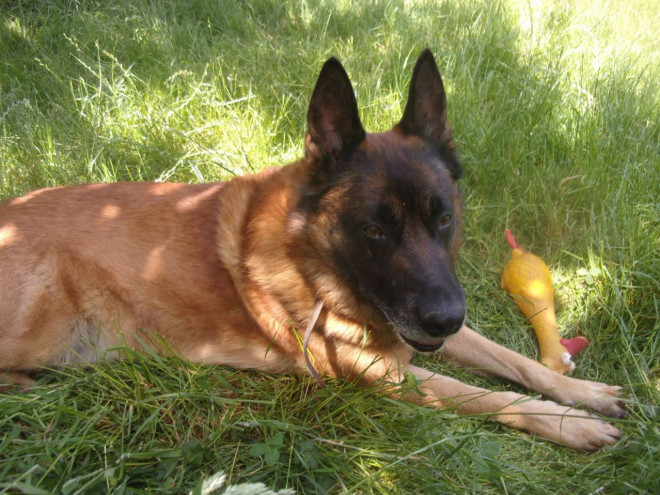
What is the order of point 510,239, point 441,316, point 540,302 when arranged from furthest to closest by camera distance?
point 510,239 < point 540,302 < point 441,316

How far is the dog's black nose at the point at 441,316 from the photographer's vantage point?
2.02m

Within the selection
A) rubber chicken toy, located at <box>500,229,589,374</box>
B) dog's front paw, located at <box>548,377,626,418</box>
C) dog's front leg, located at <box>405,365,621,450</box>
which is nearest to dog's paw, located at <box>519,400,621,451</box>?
dog's front leg, located at <box>405,365,621,450</box>

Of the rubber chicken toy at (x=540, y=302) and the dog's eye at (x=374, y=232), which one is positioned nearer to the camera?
the dog's eye at (x=374, y=232)

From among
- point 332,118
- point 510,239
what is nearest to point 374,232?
point 332,118

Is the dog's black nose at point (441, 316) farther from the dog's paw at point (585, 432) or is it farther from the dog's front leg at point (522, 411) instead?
the dog's paw at point (585, 432)

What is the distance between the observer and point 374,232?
7.22 feet

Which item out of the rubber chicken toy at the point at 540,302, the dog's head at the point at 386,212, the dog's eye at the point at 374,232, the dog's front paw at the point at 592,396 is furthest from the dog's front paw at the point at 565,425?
the dog's eye at the point at 374,232

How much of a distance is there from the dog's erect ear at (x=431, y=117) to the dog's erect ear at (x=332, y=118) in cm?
36

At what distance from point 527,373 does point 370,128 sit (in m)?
2.34

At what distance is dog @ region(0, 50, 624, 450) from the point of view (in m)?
2.21

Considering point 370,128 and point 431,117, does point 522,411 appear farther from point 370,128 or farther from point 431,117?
point 370,128

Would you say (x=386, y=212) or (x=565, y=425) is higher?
(x=386, y=212)

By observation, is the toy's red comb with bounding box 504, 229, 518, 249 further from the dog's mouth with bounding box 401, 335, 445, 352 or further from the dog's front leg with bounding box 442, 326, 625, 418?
the dog's mouth with bounding box 401, 335, 445, 352

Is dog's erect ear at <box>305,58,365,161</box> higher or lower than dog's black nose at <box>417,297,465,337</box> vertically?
higher
